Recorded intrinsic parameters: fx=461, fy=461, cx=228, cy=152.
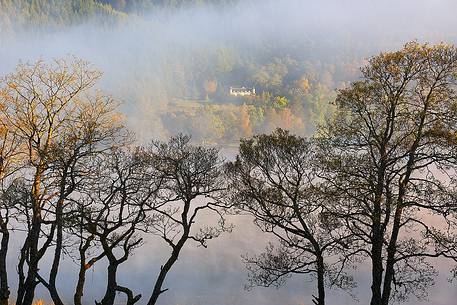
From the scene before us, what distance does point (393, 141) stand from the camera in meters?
12.2

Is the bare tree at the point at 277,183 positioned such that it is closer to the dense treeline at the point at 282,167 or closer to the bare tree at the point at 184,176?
the dense treeline at the point at 282,167

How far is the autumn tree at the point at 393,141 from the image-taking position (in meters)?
11.3

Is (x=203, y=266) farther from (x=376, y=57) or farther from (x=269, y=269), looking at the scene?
(x=376, y=57)

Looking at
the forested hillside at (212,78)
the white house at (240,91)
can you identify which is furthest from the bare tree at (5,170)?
the white house at (240,91)

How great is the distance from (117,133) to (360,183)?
8177 mm

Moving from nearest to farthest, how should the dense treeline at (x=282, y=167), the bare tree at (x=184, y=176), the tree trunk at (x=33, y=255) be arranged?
the dense treeline at (x=282, y=167) → the tree trunk at (x=33, y=255) → the bare tree at (x=184, y=176)

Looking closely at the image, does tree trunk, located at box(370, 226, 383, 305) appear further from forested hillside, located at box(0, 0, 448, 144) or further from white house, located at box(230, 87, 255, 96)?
white house, located at box(230, 87, 255, 96)

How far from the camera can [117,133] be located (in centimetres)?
1546

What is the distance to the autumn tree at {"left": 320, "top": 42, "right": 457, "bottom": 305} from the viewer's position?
37.1 ft

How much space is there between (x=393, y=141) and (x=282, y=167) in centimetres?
314

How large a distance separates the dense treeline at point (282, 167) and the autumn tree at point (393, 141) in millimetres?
31

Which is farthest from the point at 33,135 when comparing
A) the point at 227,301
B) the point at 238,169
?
the point at 227,301

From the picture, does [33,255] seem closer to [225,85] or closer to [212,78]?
[225,85]

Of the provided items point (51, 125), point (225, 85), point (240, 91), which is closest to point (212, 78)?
point (225, 85)
